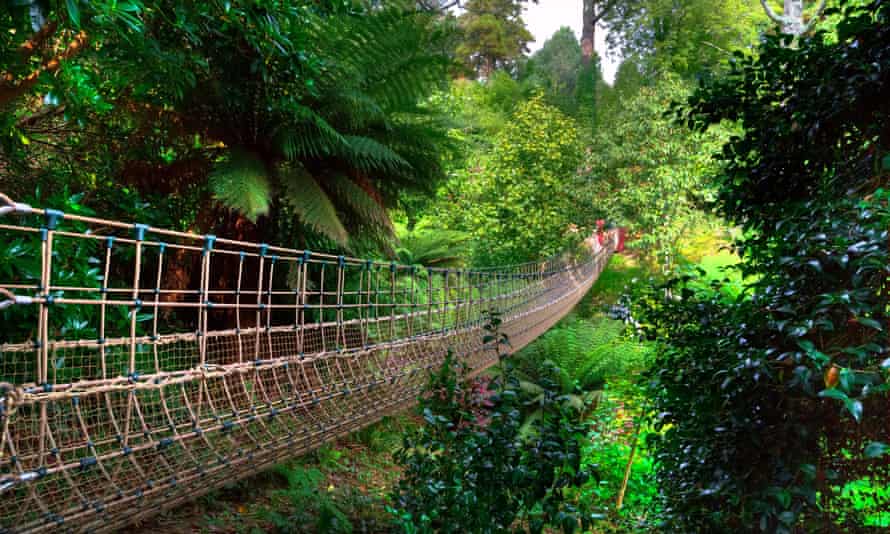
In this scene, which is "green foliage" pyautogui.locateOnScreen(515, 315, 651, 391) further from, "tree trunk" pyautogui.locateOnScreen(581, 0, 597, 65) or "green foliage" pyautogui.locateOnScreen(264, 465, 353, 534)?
"tree trunk" pyautogui.locateOnScreen(581, 0, 597, 65)

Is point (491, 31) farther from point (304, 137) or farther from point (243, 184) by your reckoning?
point (243, 184)

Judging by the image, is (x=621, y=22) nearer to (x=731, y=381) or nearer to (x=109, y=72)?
(x=109, y=72)

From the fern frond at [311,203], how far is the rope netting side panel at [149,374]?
0.96ft

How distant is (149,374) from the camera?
5.70 feet

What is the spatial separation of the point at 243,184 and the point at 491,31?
12591 millimetres

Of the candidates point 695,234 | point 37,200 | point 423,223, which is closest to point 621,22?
point 695,234

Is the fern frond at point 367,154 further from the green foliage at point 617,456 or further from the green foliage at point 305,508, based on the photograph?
the green foliage at point 617,456

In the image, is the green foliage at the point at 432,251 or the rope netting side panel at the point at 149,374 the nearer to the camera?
the rope netting side panel at the point at 149,374

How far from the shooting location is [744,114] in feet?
6.45

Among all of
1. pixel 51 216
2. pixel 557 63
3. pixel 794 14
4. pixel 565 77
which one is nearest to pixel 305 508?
pixel 51 216

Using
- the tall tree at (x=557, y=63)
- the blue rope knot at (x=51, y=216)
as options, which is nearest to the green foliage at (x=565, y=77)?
the tall tree at (x=557, y=63)

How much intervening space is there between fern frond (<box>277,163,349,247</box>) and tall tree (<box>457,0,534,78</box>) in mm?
11219

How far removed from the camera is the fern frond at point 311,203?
9.86 feet

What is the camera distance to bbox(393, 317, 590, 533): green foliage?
1353 millimetres
